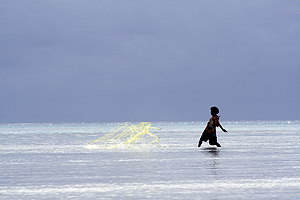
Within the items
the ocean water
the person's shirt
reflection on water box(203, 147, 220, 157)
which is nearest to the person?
the person's shirt

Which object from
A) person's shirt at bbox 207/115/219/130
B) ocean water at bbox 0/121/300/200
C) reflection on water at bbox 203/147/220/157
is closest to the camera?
ocean water at bbox 0/121/300/200

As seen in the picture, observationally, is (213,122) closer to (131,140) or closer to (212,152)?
(212,152)

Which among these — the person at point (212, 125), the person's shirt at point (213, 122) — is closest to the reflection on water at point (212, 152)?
the person at point (212, 125)

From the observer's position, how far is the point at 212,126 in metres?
32.1

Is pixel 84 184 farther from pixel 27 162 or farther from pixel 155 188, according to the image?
pixel 27 162

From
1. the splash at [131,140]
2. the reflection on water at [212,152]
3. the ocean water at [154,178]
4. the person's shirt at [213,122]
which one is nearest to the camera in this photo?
the ocean water at [154,178]

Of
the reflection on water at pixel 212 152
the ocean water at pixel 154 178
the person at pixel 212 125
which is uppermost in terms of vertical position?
the person at pixel 212 125

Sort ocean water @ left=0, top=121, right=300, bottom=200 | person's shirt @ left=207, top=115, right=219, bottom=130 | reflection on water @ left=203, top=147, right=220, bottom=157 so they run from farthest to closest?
person's shirt @ left=207, top=115, right=219, bottom=130 < reflection on water @ left=203, top=147, right=220, bottom=157 < ocean water @ left=0, top=121, right=300, bottom=200

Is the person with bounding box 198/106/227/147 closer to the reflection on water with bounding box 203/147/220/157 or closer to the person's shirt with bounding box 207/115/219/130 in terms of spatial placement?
the person's shirt with bounding box 207/115/219/130

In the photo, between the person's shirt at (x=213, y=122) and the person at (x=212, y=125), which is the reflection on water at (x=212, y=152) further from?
the person's shirt at (x=213, y=122)

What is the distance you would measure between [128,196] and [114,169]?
7.62 m

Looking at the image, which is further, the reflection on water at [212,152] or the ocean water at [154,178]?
the reflection on water at [212,152]

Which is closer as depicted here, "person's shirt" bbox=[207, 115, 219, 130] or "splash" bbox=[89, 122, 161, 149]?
"person's shirt" bbox=[207, 115, 219, 130]

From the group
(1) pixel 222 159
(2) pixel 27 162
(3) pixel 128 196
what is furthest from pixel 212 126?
(3) pixel 128 196
